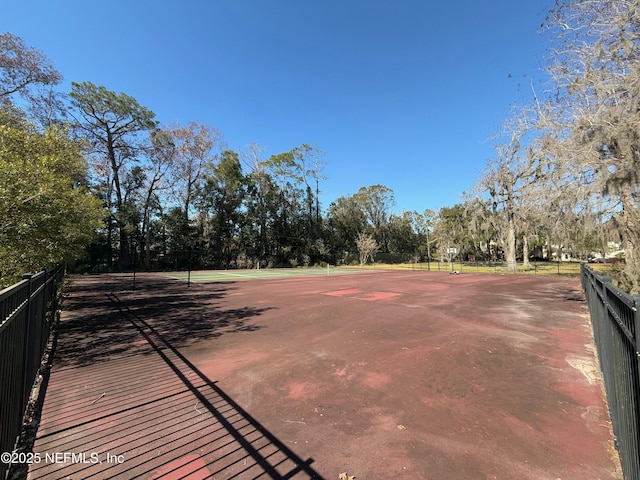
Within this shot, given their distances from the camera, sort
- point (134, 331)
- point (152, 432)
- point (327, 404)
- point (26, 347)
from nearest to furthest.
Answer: point (152, 432), point (26, 347), point (327, 404), point (134, 331)

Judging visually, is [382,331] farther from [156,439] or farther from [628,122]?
[628,122]

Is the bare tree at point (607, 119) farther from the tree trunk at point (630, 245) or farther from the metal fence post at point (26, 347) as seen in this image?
the metal fence post at point (26, 347)

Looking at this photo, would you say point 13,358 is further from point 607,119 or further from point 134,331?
point 607,119

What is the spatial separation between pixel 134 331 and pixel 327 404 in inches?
243

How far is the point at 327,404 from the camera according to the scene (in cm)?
400

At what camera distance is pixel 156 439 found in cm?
321

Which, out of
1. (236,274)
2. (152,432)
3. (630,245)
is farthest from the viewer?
(236,274)

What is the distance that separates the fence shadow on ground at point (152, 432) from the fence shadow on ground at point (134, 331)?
1.17m

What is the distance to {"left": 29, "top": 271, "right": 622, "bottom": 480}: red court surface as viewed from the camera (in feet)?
9.39

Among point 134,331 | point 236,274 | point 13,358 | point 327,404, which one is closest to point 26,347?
point 13,358

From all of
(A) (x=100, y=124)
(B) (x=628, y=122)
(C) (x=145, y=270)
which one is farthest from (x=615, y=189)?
(A) (x=100, y=124)

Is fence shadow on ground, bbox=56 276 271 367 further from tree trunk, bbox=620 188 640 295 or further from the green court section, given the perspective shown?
tree trunk, bbox=620 188 640 295

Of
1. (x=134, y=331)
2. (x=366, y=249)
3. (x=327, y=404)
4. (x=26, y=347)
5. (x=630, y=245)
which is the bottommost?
(x=327, y=404)

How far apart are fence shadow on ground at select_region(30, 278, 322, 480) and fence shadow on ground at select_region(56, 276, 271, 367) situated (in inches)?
46.1
